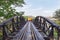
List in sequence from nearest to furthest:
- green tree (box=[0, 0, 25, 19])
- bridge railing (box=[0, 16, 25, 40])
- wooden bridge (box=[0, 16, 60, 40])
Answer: wooden bridge (box=[0, 16, 60, 40]) → bridge railing (box=[0, 16, 25, 40]) → green tree (box=[0, 0, 25, 19])

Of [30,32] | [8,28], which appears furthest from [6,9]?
[30,32]

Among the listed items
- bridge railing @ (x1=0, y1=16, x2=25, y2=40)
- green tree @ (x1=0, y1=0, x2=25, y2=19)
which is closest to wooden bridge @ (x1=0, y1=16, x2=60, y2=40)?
bridge railing @ (x1=0, y1=16, x2=25, y2=40)

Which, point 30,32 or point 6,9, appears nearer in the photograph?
point 30,32

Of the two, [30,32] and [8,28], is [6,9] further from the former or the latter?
[30,32]

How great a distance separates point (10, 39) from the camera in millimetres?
5367

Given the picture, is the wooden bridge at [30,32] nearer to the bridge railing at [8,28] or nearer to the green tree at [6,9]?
the bridge railing at [8,28]

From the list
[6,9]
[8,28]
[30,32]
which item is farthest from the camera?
[6,9]

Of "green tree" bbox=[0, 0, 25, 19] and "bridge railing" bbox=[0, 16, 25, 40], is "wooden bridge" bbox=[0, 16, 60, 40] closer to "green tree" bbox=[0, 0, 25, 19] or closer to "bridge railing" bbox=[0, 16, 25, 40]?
"bridge railing" bbox=[0, 16, 25, 40]

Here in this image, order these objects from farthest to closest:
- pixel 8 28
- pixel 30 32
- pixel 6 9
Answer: pixel 6 9, pixel 8 28, pixel 30 32

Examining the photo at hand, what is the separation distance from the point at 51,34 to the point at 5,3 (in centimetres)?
1132

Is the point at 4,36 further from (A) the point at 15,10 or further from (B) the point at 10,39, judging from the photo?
→ (A) the point at 15,10

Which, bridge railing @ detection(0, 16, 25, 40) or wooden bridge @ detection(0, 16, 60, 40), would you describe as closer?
wooden bridge @ detection(0, 16, 60, 40)

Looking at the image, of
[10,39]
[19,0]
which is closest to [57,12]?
[19,0]

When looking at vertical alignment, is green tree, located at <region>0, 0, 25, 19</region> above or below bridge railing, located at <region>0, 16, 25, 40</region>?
above
